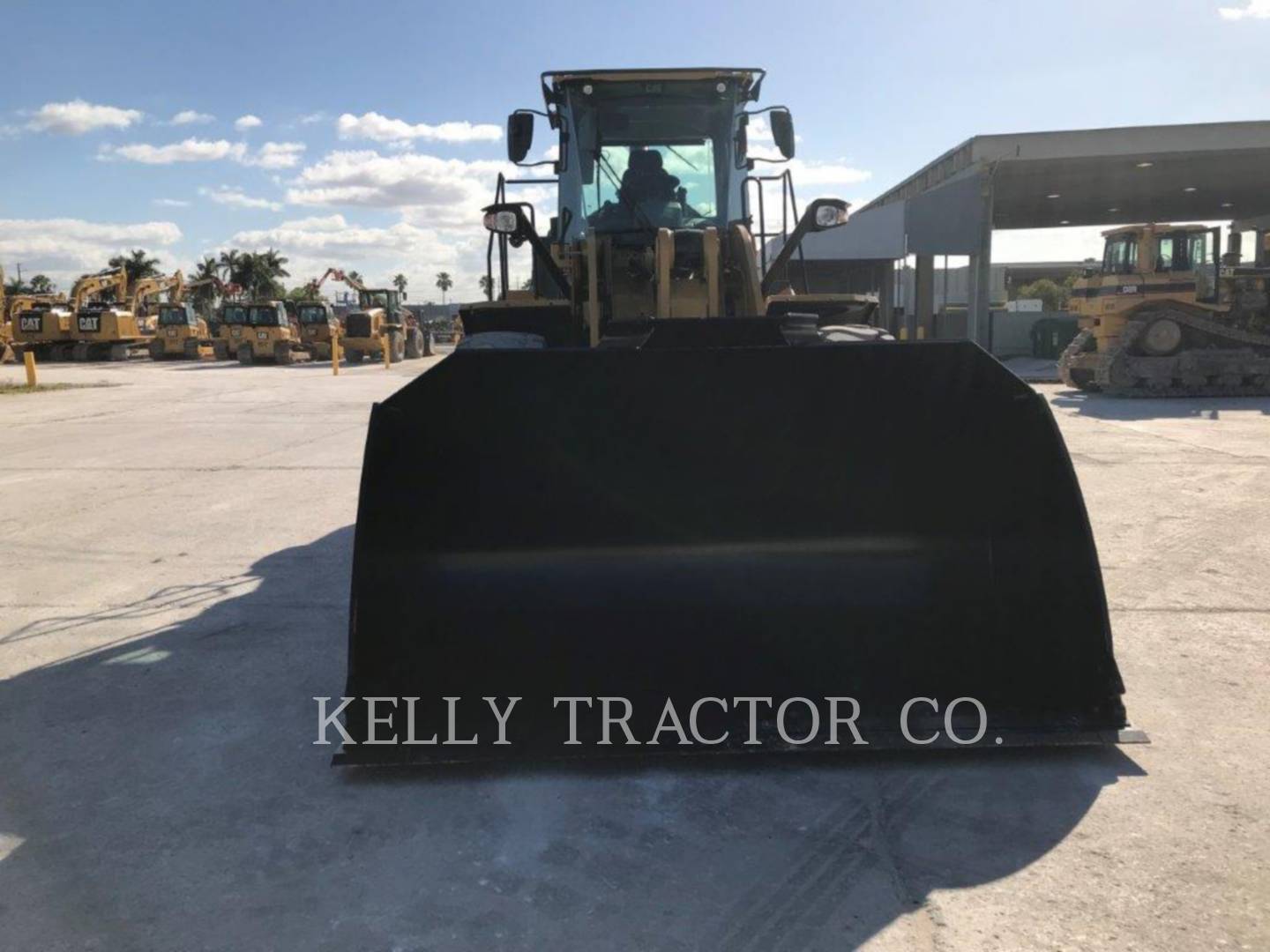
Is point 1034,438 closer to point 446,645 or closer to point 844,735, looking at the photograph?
point 844,735

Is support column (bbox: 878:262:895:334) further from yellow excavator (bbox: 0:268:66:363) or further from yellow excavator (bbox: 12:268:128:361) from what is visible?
yellow excavator (bbox: 0:268:66:363)

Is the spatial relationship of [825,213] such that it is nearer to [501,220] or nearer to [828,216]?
[828,216]

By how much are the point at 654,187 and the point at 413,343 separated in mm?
34757

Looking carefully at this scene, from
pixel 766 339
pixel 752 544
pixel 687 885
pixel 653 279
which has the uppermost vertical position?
pixel 653 279

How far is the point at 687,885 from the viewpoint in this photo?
8.61 feet

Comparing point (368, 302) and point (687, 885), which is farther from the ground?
point (368, 302)

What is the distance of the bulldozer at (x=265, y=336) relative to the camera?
3578 cm

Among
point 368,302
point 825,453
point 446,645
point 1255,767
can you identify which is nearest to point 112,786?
point 446,645

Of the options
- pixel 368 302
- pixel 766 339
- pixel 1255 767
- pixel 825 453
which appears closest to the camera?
pixel 1255 767

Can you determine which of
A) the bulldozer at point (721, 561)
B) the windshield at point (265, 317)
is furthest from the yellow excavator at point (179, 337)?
the bulldozer at point (721, 561)

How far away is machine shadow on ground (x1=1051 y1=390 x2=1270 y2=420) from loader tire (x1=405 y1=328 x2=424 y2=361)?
26.8 metres

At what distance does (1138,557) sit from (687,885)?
457 centimetres

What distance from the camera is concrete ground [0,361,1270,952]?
246 centimetres

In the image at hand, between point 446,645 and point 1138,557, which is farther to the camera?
point 1138,557
